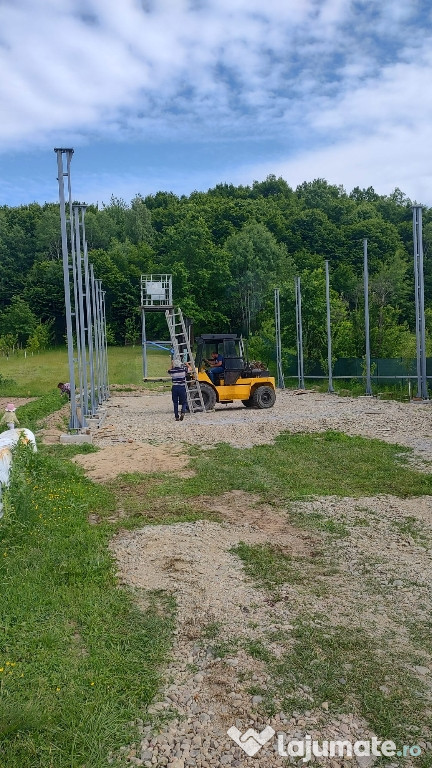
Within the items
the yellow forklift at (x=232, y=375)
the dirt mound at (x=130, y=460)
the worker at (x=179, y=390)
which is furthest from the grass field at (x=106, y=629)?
the yellow forklift at (x=232, y=375)

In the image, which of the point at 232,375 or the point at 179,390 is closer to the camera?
the point at 179,390

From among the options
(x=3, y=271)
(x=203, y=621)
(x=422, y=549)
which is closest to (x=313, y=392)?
(x=422, y=549)

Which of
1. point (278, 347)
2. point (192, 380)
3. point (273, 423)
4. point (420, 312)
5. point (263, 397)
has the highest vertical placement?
point (420, 312)

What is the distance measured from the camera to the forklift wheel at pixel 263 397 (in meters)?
19.9

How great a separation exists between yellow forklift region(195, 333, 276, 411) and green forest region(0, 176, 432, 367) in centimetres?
2768

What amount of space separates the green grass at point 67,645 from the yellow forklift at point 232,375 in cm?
1308

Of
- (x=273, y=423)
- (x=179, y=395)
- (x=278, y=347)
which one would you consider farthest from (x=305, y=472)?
(x=278, y=347)

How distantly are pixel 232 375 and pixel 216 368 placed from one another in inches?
21.1

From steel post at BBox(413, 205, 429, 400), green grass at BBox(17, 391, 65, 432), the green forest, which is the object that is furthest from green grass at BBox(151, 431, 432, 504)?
the green forest

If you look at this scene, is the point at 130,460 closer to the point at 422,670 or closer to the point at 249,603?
the point at 249,603

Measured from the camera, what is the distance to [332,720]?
326cm

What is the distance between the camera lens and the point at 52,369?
1646 inches

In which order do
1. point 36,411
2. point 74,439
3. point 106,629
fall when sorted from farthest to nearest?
point 36,411, point 74,439, point 106,629

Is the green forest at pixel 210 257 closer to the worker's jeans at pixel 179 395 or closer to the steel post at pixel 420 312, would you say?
the steel post at pixel 420 312
